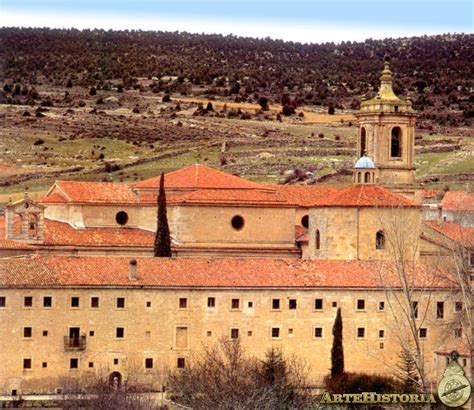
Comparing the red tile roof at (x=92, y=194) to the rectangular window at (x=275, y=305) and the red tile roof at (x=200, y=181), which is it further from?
the rectangular window at (x=275, y=305)

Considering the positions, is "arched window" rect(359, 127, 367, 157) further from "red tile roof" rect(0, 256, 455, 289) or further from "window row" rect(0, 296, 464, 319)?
"window row" rect(0, 296, 464, 319)

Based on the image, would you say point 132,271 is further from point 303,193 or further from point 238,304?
point 303,193

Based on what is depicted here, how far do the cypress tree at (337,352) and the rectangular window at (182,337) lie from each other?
14.8 ft

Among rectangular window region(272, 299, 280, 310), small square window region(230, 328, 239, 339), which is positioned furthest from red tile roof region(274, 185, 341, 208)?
small square window region(230, 328, 239, 339)

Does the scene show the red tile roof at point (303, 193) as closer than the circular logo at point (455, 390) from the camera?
No

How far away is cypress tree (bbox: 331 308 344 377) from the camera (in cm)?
5534

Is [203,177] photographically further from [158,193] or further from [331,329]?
[331,329]

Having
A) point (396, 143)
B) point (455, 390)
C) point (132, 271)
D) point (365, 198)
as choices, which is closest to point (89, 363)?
point (132, 271)

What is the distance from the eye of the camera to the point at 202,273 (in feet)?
187

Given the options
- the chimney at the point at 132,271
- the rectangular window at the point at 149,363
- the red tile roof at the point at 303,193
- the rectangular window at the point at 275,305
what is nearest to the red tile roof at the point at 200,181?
the red tile roof at the point at 303,193

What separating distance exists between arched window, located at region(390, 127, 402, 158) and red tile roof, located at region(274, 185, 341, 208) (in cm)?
271

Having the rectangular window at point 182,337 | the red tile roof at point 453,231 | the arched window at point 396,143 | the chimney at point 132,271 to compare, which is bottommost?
the rectangular window at point 182,337

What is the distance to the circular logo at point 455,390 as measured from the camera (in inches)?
1570

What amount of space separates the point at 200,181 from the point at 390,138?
26.6 ft
